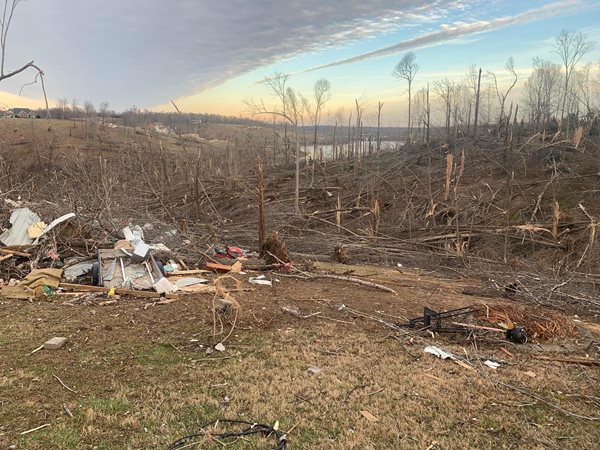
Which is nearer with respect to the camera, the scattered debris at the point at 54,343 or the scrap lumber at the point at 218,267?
the scattered debris at the point at 54,343

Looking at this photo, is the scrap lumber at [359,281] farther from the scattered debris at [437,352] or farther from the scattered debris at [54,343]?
the scattered debris at [54,343]

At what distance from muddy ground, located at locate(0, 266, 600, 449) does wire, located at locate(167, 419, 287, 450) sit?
2.6 inches

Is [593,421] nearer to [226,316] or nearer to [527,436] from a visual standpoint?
[527,436]

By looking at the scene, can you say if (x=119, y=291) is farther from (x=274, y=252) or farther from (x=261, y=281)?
(x=274, y=252)

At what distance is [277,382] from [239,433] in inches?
35.6

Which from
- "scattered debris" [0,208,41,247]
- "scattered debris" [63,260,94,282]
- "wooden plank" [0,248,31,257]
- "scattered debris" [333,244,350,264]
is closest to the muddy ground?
"scattered debris" [63,260,94,282]

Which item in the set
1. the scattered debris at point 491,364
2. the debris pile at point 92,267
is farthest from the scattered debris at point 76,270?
the scattered debris at point 491,364

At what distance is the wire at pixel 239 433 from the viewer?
312 centimetres

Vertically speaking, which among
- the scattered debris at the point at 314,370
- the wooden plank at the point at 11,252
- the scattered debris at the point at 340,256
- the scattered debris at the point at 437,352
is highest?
the wooden plank at the point at 11,252

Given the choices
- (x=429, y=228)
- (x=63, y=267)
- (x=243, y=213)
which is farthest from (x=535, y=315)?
(x=243, y=213)

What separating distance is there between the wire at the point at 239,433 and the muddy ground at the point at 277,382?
7 cm

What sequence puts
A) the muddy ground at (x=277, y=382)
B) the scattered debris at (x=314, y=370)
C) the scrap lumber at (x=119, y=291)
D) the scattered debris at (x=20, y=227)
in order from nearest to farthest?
the muddy ground at (x=277, y=382)
the scattered debris at (x=314, y=370)
the scrap lumber at (x=119, y=291)
the scattered debris at (x=20, y=227)

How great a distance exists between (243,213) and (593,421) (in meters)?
16.2

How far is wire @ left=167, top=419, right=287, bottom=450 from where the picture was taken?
3115 mm
